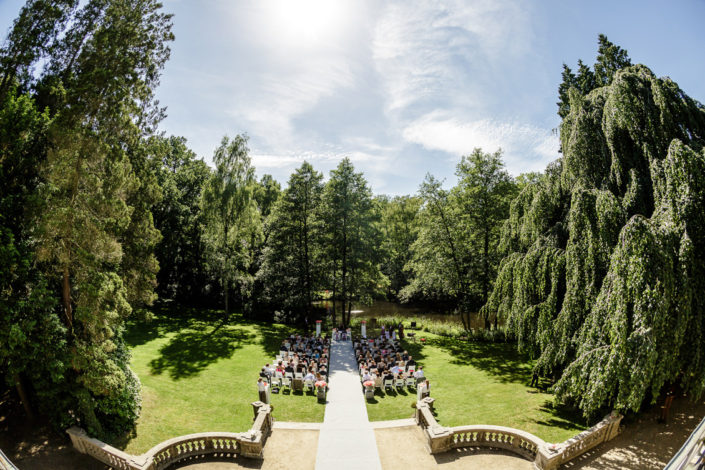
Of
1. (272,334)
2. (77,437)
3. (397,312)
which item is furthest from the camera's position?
(397,312)

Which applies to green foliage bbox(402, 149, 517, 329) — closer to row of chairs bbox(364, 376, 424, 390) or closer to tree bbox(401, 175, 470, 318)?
tree bbox(401, 175, 470, 318)

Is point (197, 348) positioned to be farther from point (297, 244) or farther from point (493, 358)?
point (493, 358)

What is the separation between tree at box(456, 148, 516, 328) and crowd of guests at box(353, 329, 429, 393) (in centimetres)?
894

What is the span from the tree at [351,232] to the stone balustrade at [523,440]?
1627 cm

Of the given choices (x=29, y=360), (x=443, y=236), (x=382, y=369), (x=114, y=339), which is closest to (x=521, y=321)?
(x=382, y=369)

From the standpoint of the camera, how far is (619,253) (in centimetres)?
922

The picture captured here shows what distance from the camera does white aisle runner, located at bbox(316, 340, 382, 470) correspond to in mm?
10148

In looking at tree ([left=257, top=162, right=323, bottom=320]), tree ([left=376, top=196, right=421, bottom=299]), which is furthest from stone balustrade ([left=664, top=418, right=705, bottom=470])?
tree ([left=376, top=196, right=421, bottom=299])

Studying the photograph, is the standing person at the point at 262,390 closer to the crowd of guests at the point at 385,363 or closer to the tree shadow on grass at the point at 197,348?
the crowd of guests at the point at 385,363

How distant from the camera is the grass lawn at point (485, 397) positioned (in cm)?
1177

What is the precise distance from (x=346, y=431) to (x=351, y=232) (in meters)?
16.9

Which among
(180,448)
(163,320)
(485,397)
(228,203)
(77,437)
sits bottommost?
(180,448)

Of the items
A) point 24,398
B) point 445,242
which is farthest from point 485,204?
point 24,398

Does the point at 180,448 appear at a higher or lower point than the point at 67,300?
lower
